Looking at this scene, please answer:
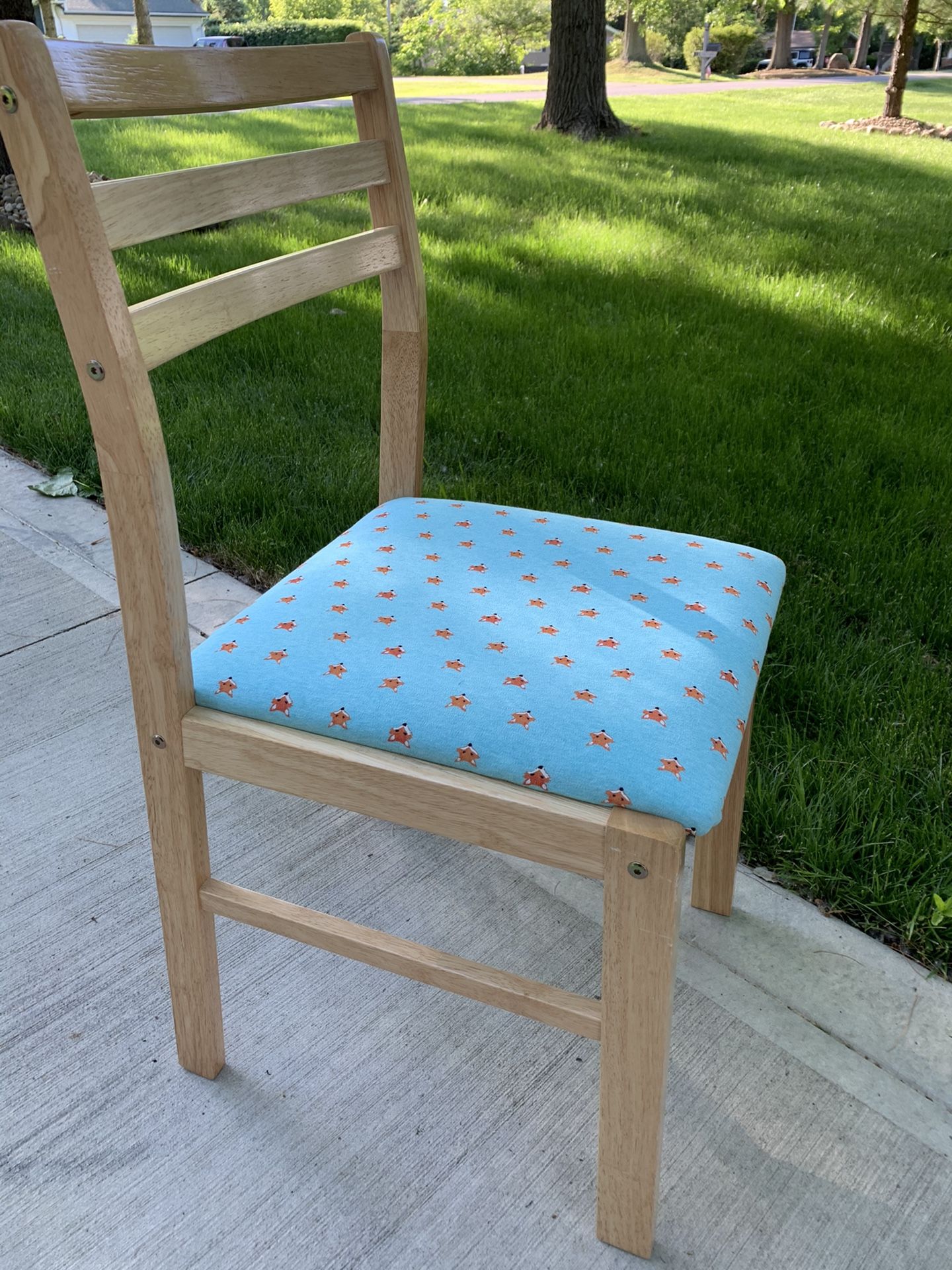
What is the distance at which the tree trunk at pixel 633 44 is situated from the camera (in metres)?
28.6

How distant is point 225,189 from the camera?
3.50ft

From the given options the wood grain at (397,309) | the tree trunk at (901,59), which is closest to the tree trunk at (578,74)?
the tree trunk at (901,59)

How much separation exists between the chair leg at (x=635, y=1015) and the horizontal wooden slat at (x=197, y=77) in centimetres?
75

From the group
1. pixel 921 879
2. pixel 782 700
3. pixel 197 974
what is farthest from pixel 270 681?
pixel 782 700

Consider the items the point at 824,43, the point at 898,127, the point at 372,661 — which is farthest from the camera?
the point at 824,43

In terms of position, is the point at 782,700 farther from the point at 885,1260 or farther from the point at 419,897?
the point at 885,1260

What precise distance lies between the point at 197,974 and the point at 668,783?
2.10ft

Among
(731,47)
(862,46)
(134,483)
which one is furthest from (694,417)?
(862,46)

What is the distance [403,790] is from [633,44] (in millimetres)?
33358

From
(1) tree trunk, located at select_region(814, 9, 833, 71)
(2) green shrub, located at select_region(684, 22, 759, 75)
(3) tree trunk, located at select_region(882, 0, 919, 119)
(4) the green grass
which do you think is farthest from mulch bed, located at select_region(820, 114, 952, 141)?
(1) tree trunk, located at select_region(814, 9, 833, 71)

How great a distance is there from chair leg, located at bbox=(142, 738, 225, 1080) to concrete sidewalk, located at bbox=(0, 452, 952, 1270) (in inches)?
2.6

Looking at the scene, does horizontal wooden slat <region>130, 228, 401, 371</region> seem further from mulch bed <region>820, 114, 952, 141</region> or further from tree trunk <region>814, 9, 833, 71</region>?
tree trunk <region>814, 9, 833, 71</region>

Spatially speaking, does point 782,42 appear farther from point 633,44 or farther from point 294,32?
point 294,32

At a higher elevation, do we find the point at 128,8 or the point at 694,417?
the point at 128,8
